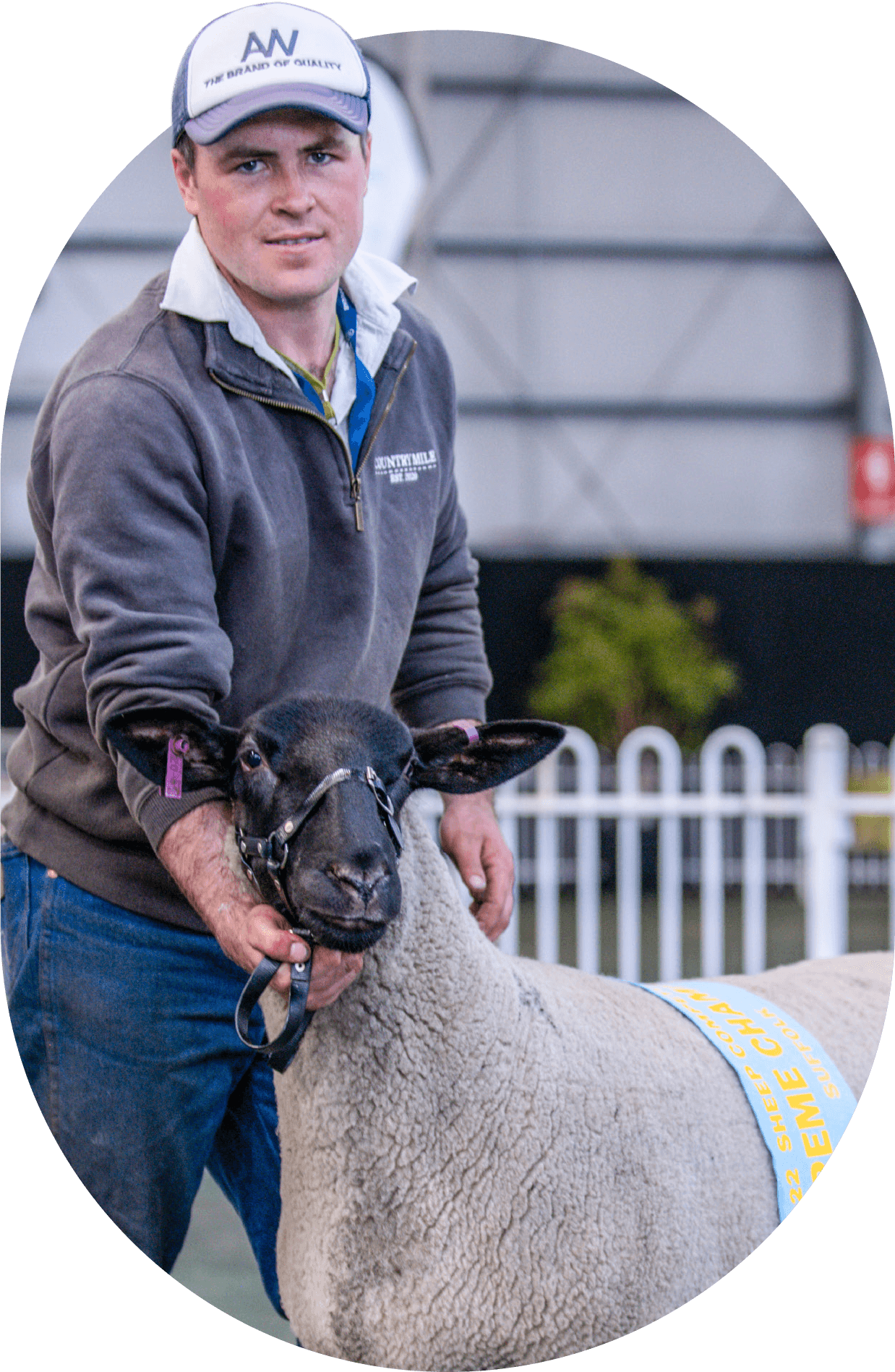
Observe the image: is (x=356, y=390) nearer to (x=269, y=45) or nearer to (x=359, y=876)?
(x=269, y=45)

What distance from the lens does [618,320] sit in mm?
13016

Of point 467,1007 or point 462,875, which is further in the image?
point 462,875

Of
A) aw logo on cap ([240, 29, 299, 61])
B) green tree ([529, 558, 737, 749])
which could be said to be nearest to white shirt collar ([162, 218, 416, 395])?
aw logo on cap ([240, 29, 299, 61])

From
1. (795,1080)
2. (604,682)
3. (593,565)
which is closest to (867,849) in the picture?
(604,682)

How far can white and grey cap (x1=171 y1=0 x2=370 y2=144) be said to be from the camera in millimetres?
1601

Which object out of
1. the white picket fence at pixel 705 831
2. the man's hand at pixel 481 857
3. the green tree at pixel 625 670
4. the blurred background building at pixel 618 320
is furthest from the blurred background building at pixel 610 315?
the man's hand at pixel 481 857

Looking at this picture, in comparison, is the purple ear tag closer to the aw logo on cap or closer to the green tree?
the aw logo on cap

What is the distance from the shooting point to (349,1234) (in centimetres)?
171

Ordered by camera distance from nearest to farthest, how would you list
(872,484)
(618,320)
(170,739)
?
(170,739)
(872,484)
(618,320)

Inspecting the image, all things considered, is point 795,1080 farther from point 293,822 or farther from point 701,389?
point 701,389

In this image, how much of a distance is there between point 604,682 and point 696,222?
5.58 meters

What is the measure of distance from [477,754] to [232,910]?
1.39ft

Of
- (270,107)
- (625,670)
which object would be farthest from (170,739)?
(625,670)

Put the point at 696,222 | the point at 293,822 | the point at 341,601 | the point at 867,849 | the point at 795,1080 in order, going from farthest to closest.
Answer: the point at 696,222
the point at 867,849
the point at 795,1080
the point at 341,601
the point at 293,822
